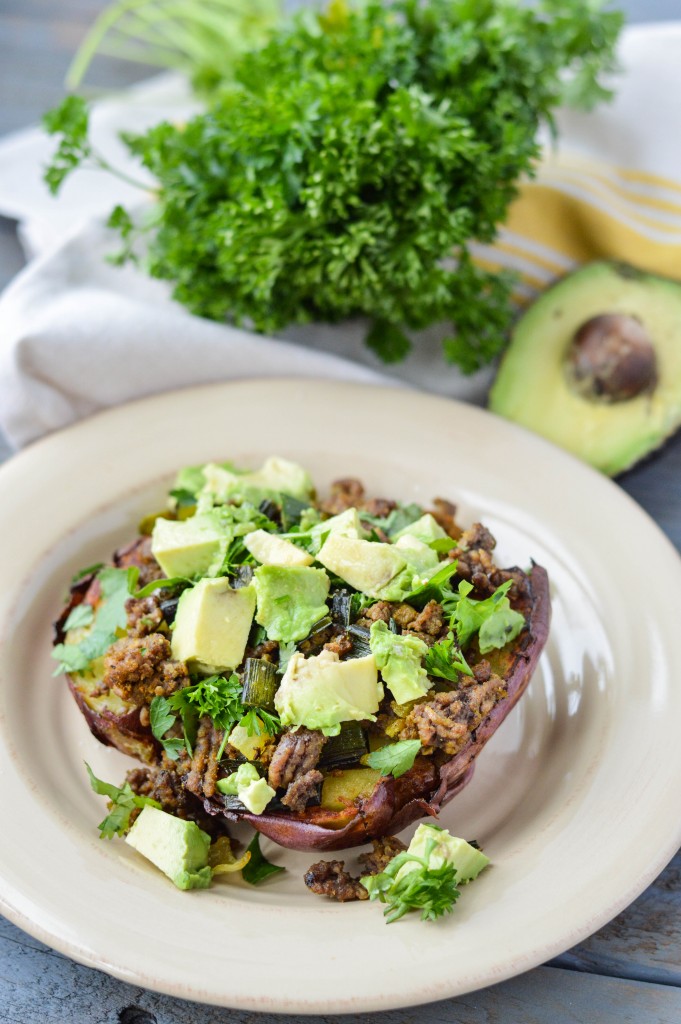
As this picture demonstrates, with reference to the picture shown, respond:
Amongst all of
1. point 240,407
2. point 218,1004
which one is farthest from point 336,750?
point 240,407

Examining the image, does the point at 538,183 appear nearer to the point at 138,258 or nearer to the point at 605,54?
the point at 605,54

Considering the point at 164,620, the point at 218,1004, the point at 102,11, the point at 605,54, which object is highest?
the point at 605,54

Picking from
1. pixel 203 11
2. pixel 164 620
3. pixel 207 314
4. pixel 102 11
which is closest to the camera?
pixel 164 620

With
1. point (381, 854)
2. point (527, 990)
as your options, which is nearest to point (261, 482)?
point (381, 854)

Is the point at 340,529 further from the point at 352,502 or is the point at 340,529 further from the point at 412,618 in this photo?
the point at 352,502

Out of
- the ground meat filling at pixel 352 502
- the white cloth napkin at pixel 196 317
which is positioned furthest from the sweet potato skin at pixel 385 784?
the white cloth napkin at pixel 196 317
